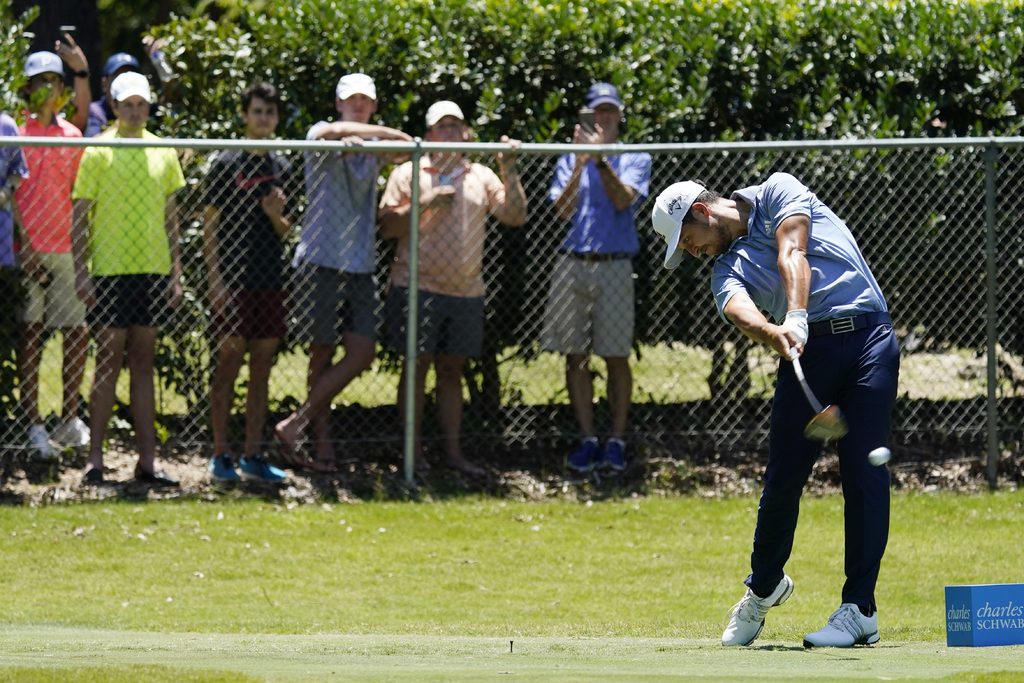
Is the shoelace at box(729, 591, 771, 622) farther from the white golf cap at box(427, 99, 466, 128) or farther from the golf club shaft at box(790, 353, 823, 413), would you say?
the white golf cap at box(427, 99, 466, 128)

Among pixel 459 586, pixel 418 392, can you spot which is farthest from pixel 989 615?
pixel 418 392

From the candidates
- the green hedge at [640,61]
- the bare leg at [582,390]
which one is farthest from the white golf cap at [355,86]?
the bare leg at [582,390]

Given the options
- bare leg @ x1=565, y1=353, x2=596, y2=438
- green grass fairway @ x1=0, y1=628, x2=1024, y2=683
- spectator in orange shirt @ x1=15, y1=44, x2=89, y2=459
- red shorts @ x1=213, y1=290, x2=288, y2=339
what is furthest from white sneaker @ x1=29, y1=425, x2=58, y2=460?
bare leg @ x1=565, y1=353, x2=596, y2=438

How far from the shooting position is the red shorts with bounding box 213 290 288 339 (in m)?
8.30

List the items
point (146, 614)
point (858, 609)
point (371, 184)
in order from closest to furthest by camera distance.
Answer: point (858, 609)
point (146, 614)
point (371, 184)

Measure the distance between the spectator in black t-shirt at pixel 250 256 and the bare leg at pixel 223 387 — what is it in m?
0.01

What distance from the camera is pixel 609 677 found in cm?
387

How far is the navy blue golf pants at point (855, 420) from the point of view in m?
5.15

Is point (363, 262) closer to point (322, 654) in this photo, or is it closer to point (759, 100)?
point (759, 100)

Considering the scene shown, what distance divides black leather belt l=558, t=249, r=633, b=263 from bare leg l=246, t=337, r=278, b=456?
2001 mm

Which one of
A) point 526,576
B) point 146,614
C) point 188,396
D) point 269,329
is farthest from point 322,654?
point 188,396

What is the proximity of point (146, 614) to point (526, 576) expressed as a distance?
1996 millimetres

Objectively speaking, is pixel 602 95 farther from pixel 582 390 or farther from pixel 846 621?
pixel 846 621

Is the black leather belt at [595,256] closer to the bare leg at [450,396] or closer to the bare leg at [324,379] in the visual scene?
the bare leg at [450,396]
